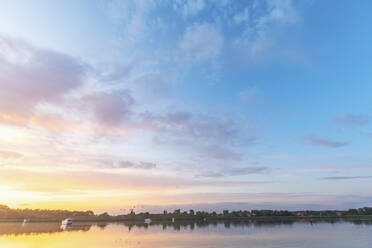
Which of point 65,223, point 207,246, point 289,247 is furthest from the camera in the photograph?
point 65,223

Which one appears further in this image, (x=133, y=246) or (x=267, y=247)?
(x=133, y=246)

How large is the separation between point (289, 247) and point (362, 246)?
12.4 m

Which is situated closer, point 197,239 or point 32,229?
point 197,239

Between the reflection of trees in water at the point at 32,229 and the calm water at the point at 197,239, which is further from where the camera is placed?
the reflection of trees in water at the point at 32,229

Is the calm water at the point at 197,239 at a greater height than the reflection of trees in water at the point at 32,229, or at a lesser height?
lesser

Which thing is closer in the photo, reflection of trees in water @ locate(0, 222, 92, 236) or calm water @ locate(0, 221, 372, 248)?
calm water @ locate(0, 221, 372, 248)

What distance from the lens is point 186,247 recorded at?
43.9m

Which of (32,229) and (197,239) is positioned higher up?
(32,229)

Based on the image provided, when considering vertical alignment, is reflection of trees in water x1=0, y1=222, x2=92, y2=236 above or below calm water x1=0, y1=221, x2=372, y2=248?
above

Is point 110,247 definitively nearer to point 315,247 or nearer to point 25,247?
point 25,247

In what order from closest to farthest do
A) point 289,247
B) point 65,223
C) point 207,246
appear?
point 289,247, point 207,246, point 65,223

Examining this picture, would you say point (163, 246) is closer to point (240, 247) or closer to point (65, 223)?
point (240, 247)

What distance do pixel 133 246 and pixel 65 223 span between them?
3615 inches

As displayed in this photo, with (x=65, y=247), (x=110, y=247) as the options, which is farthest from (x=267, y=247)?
(x=65, y=247)
